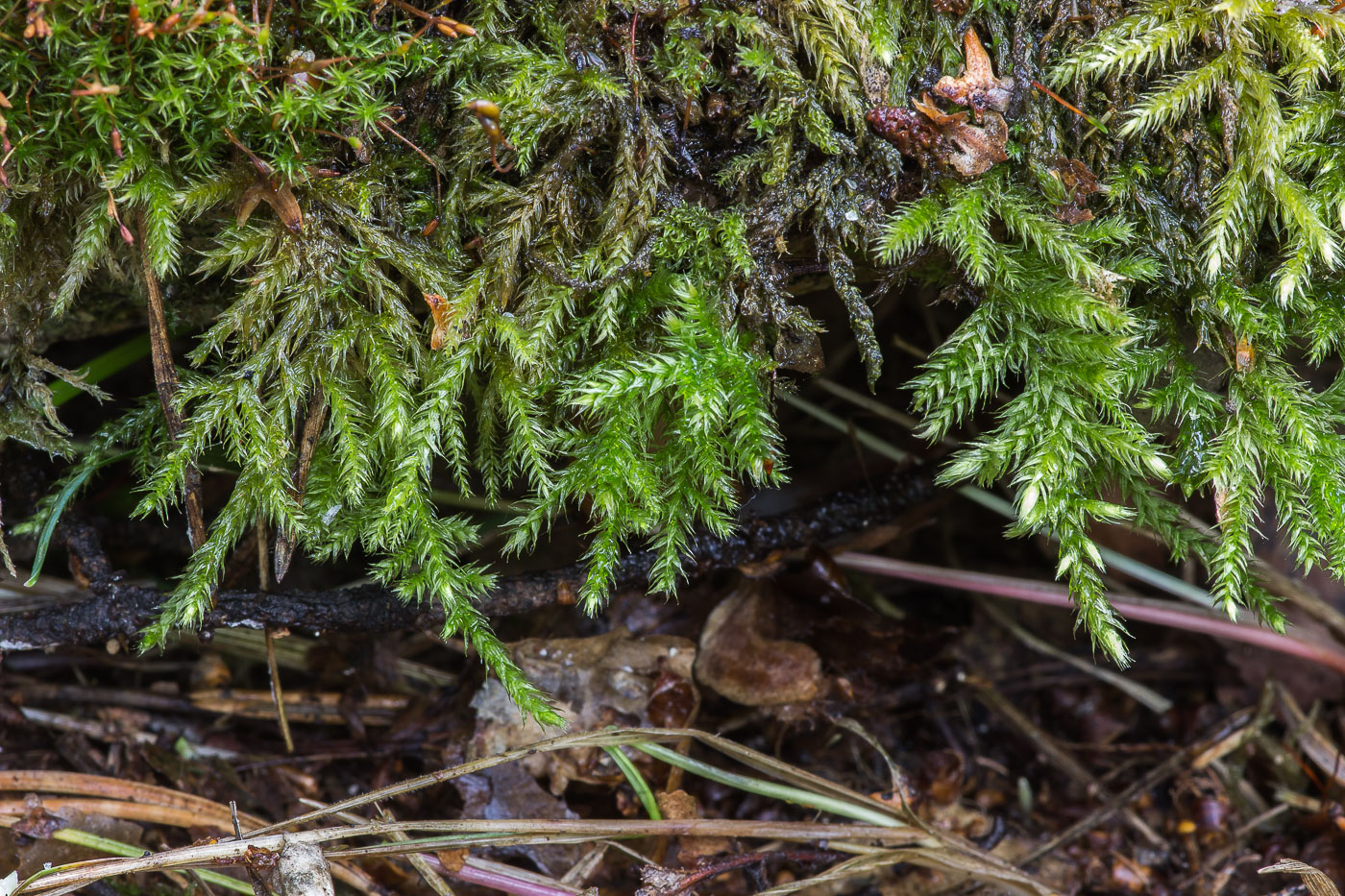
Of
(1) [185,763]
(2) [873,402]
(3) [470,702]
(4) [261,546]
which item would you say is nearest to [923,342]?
(2) [873,402]

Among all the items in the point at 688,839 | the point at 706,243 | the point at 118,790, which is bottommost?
the point at 688,839

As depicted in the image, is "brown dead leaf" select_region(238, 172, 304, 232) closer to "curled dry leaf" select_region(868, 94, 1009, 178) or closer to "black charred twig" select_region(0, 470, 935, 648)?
"black charred twig" select_region(0, 470, 935, 648)

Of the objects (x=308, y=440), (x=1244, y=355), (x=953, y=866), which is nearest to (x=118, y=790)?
(x=308, y=440)

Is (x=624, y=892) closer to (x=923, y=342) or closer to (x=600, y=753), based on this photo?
(x=600, y=753)

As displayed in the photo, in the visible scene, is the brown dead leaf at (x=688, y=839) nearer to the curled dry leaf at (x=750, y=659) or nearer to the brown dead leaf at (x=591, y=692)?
the brown dead leaf at (x=591, y=692)

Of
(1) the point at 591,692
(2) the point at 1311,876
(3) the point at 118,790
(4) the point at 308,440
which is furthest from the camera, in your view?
(1) the point at 591,692

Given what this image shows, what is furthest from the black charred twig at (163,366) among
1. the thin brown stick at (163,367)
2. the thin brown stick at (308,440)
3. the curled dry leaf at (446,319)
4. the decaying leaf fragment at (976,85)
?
the decaying leaf fragment at (976,85)

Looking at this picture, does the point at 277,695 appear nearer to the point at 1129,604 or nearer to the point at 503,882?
the point at 503,882
